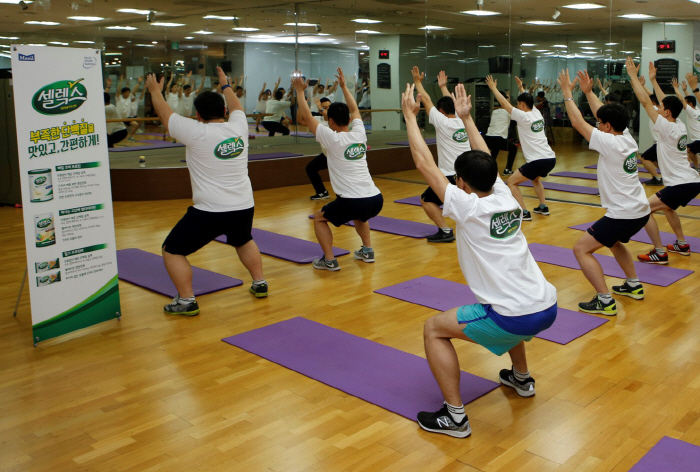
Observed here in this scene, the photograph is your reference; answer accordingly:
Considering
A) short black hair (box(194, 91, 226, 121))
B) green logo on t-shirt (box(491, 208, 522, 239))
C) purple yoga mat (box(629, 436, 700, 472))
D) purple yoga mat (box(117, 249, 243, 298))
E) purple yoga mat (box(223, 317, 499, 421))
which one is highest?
short black hair (box(194, 91, 226, 121))

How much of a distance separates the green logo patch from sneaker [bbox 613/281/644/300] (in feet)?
12.1

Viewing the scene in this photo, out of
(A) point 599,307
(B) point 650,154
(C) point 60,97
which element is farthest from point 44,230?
(B) point 650,154

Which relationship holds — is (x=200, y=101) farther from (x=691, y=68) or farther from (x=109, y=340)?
(x=691, y=68)

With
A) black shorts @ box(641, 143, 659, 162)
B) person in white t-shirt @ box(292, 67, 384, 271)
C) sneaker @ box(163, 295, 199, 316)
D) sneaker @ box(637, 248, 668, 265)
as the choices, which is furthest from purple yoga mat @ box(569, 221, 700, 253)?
sneaker @ box(163, 295, 199, 316)

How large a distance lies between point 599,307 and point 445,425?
195cm

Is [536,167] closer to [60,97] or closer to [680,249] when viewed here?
[680,249]

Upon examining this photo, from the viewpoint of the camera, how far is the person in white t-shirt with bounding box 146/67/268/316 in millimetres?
4016

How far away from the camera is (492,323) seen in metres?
2.60

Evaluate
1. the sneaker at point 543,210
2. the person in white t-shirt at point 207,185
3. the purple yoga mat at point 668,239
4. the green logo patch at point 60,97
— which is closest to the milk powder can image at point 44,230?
the green logo patch at point 60,97

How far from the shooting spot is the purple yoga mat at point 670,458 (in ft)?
7.86

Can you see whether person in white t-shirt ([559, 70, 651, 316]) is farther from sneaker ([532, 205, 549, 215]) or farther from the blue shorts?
sneaker ([532, 205, 549, 215])

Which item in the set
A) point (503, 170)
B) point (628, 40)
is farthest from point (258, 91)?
point (628, 40)

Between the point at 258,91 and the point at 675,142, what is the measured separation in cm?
663

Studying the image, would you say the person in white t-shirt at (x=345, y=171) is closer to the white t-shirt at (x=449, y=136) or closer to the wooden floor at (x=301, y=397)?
the wooden floor at (x=301, y=397)
